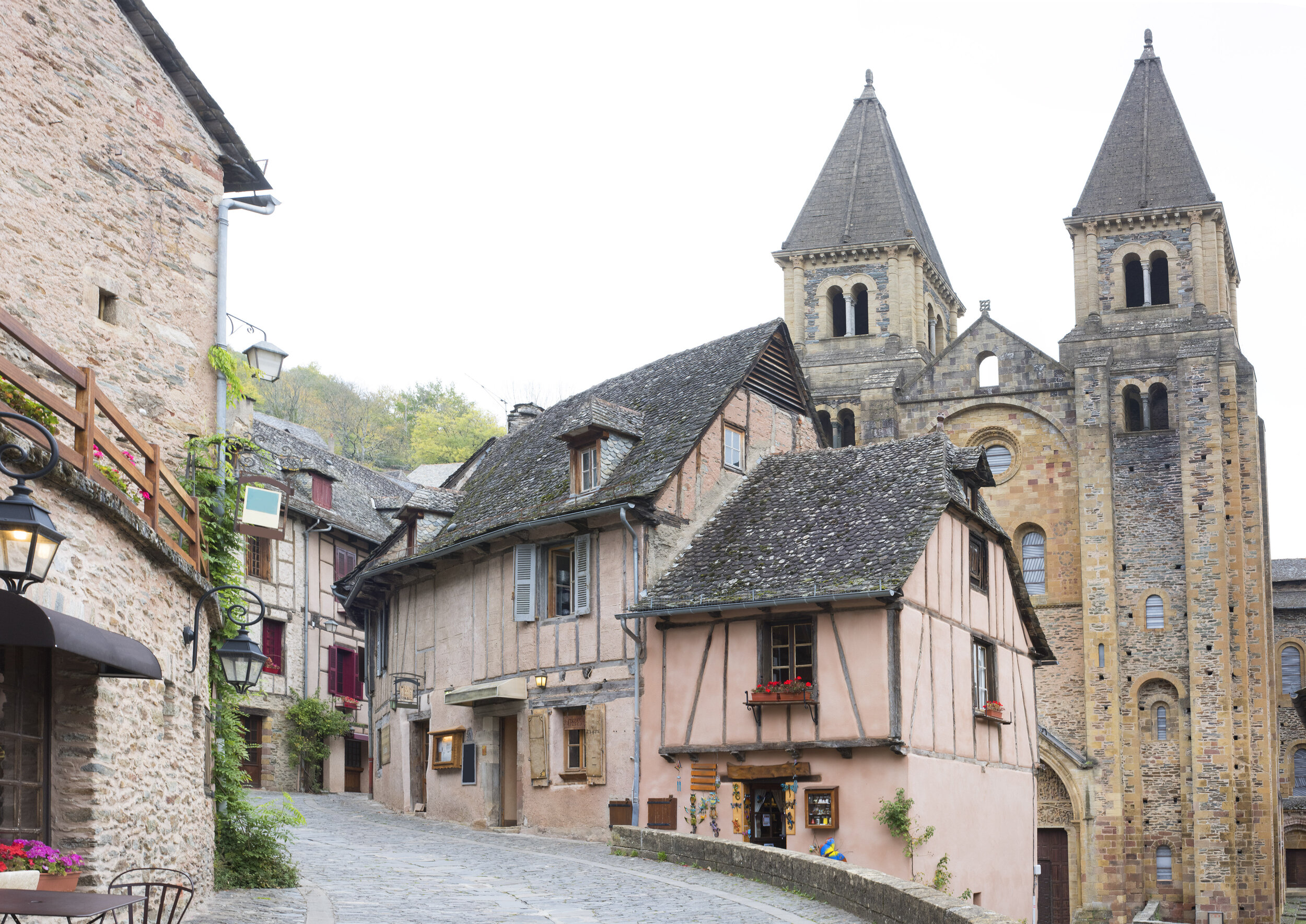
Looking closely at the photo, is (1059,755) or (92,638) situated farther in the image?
(1059,755)

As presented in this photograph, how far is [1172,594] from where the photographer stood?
36.8m

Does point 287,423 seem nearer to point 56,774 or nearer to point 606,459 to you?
point 606,459

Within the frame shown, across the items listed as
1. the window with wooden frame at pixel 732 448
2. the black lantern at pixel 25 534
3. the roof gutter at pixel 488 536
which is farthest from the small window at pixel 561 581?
the black lantern at pixel 25 534

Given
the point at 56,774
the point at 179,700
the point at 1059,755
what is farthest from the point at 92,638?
the point at 1059,755

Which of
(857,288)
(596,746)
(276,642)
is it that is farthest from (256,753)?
(857,288)

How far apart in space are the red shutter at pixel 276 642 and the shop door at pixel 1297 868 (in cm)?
3789

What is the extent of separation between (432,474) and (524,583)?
107 ft

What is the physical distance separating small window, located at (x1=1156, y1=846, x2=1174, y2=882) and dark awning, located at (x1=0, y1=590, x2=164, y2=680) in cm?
3147

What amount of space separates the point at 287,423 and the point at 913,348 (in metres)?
20.3

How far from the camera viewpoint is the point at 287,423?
161 ft

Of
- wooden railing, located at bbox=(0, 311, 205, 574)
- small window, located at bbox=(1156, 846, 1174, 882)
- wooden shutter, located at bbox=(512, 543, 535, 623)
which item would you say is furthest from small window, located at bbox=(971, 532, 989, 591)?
small window, located at bbox=(1156, 846, 1174, 882)

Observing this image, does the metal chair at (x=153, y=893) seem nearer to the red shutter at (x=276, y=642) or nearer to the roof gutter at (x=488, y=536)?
the roof gutter at (x=488, y=536)

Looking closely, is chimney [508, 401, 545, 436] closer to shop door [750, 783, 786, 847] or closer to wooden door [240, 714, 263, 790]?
wooden door [240, 714, 263, 790]

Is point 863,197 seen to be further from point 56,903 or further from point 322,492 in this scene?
point 56,903
